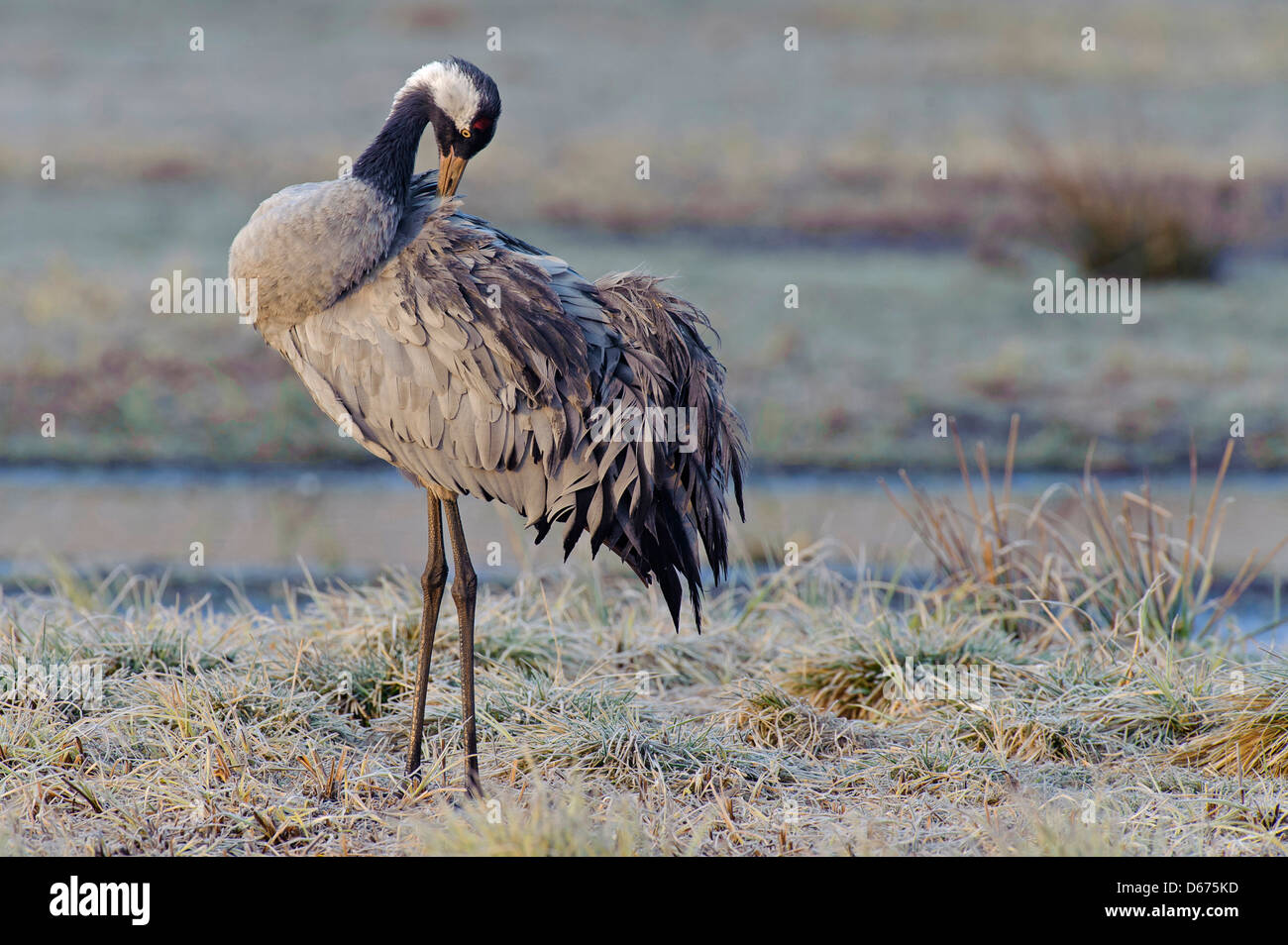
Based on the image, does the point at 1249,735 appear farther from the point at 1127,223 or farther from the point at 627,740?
the point at 1127,223

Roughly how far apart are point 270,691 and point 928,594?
2.39 m

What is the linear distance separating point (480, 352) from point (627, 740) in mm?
1303

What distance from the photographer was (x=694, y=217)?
51.6 feet

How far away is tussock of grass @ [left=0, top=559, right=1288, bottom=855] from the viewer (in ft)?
13.5

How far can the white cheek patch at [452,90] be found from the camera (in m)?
4.30

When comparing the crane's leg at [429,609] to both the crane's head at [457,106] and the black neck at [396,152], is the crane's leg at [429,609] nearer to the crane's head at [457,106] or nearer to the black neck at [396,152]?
the black neck at [396,152]

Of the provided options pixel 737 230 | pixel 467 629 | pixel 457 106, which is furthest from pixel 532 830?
pixel 737 230

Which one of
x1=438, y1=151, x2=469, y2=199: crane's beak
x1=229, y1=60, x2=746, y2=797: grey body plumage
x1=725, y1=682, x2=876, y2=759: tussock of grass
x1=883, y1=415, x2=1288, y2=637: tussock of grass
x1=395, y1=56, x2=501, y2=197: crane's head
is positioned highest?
x1=395, y1=56, x2=501, y2=197: crane's head

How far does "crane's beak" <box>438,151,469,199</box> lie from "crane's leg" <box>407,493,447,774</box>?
0.90m

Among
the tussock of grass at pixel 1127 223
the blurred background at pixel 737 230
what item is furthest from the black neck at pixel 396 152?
the tussock of grass at pixel 1127 223

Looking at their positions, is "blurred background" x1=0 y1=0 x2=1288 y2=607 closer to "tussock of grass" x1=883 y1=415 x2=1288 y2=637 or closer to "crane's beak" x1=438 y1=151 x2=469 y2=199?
"tussock of grass" x1=883 y1=415 x2=1288 y2=637

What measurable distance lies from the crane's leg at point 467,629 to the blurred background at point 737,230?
5.03 feet

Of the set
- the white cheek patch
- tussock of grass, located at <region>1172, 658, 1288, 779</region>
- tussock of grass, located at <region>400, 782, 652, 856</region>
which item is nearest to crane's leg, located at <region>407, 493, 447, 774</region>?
tussock of grass, located at <region>400, 782, 652, 856</region>
